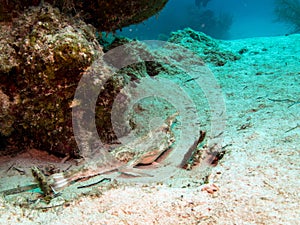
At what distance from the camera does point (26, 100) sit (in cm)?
249

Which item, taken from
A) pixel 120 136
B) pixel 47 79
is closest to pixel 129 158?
pixel 120 136

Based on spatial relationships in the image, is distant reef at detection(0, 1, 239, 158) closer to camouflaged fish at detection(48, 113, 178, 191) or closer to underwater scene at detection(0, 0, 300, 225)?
underwater scene at detection(0, 0, 300, 225)

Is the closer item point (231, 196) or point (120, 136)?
point (231, 196)

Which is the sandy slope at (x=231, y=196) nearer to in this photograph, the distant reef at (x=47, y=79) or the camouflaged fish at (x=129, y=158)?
the camouflaged fish at (x=129, y=158)

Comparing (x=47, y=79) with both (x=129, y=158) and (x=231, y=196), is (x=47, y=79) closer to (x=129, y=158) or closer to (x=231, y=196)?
(x=129, y=158)

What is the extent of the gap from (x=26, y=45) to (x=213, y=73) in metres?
4.41

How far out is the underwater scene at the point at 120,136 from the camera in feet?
5.16

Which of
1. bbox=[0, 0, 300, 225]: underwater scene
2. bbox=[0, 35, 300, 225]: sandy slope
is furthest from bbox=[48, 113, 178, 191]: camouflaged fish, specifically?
bbox=[0, 35, 300, 225]: sandy slope

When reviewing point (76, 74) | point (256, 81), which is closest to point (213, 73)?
point (256, 81)

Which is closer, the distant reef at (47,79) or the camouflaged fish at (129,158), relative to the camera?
the camouflaged fish at (129,158)

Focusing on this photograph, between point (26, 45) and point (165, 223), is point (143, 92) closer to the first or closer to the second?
point (26, 45)

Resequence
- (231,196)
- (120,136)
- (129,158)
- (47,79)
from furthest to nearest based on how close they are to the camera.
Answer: (120,136) < (129,158) < (47,79) < (231,196)

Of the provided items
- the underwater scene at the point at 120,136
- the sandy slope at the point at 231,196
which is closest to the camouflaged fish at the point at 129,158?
the underwater scene at the point at 120,136

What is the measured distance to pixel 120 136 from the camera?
3.09 metres
